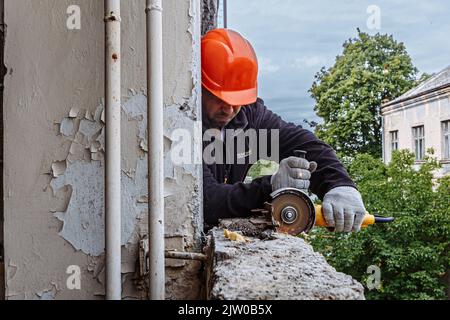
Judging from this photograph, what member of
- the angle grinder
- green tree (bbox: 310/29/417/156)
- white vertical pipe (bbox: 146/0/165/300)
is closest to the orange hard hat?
the angle grinder

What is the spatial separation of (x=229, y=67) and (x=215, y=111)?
238mm

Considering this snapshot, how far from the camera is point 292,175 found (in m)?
2.15

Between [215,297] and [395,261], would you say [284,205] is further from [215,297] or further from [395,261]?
[395,261]

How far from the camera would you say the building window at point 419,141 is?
1409 centimetres

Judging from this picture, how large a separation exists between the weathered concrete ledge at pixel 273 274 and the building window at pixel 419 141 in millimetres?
13381

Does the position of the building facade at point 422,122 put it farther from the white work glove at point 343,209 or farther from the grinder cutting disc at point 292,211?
the grinder cutting disc at point 292,211

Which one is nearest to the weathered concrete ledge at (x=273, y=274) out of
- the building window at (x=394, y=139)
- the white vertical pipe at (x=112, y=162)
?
the white vertical pipe at (x=112, y=162)

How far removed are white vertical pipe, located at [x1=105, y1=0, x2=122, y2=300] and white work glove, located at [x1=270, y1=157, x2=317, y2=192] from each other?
32.0 inches

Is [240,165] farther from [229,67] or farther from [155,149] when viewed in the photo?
[155,149]

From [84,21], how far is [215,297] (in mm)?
991

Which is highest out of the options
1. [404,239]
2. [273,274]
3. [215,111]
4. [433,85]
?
[433,85]

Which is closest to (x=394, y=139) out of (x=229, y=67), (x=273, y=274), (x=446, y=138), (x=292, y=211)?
(x=446, y=138)

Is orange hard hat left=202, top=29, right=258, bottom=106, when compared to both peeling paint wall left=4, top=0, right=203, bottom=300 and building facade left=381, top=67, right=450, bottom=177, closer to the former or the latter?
peeling paint wall left=4, top=0, right=203, bottom=300
